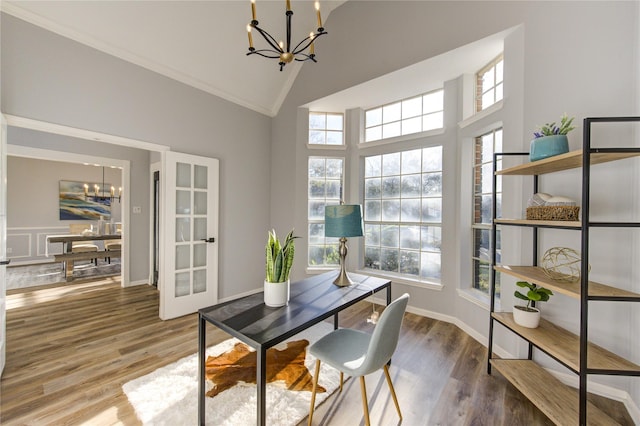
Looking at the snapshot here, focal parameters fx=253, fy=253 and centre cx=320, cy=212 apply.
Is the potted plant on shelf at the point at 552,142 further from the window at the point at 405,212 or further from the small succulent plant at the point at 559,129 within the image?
the window at the point at 405,212

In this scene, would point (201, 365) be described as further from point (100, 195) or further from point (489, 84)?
point (100, 195)

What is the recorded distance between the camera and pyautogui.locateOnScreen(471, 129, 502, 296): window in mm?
2625

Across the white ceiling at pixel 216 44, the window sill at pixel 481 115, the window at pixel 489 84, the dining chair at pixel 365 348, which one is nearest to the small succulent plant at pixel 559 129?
the window sill at pixel 481 115

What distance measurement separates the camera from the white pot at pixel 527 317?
1801mm

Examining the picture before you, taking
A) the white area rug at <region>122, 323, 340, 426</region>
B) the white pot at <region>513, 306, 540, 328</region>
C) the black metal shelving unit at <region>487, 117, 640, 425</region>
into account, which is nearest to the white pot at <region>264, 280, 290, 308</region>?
the white area rug at <region>122, 323, 340, 426</region>

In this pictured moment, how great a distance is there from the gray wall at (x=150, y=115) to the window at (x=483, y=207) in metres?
2.98

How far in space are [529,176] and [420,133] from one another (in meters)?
1.37

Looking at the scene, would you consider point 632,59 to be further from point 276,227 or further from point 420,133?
point 276,227

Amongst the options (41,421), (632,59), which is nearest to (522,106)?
(632,59)

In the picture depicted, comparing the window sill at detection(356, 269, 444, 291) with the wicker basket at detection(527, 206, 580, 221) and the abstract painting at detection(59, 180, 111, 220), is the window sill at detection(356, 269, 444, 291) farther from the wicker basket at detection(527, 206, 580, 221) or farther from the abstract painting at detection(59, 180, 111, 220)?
the abstract painting at detection(59, 180, 111, 220)

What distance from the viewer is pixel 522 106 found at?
2.11 metres

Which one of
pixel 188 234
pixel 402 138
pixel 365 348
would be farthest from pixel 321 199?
pixel 365 348

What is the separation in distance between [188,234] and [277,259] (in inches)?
91.0

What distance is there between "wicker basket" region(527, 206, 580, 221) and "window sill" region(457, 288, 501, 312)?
1.15m
